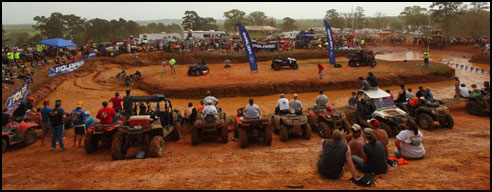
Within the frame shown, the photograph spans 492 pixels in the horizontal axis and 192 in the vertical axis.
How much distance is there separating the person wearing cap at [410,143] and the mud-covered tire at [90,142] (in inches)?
308

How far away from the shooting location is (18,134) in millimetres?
9398

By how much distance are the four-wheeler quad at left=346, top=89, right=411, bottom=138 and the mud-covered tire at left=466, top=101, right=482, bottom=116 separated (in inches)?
183

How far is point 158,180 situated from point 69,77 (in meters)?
22.0

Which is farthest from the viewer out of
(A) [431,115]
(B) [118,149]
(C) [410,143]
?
(A) [431,115]

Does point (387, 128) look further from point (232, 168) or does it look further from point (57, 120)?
point (57, 120)

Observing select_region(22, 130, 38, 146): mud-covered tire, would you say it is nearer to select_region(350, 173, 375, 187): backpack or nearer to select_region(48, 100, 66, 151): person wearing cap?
select_region(48, 100, 66, 151): person wearing cap

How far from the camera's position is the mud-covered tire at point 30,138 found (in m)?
9.65

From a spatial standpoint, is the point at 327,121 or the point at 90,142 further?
the point at 327,121

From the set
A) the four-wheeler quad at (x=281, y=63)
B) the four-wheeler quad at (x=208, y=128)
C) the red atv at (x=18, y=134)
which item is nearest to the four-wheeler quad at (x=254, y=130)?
the four-wheeler quad at (x=208, y=128)

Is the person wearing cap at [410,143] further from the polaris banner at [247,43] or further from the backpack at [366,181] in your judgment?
the polaris banner at [247,43]

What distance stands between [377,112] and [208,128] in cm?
547

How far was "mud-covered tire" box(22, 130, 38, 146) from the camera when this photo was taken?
9648 millimetres

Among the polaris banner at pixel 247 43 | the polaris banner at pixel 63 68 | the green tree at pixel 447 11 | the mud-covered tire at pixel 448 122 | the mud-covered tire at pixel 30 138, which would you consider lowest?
the mud-covered tire at pixel 30 138

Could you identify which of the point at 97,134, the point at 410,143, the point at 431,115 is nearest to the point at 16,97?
the point at 97,134
